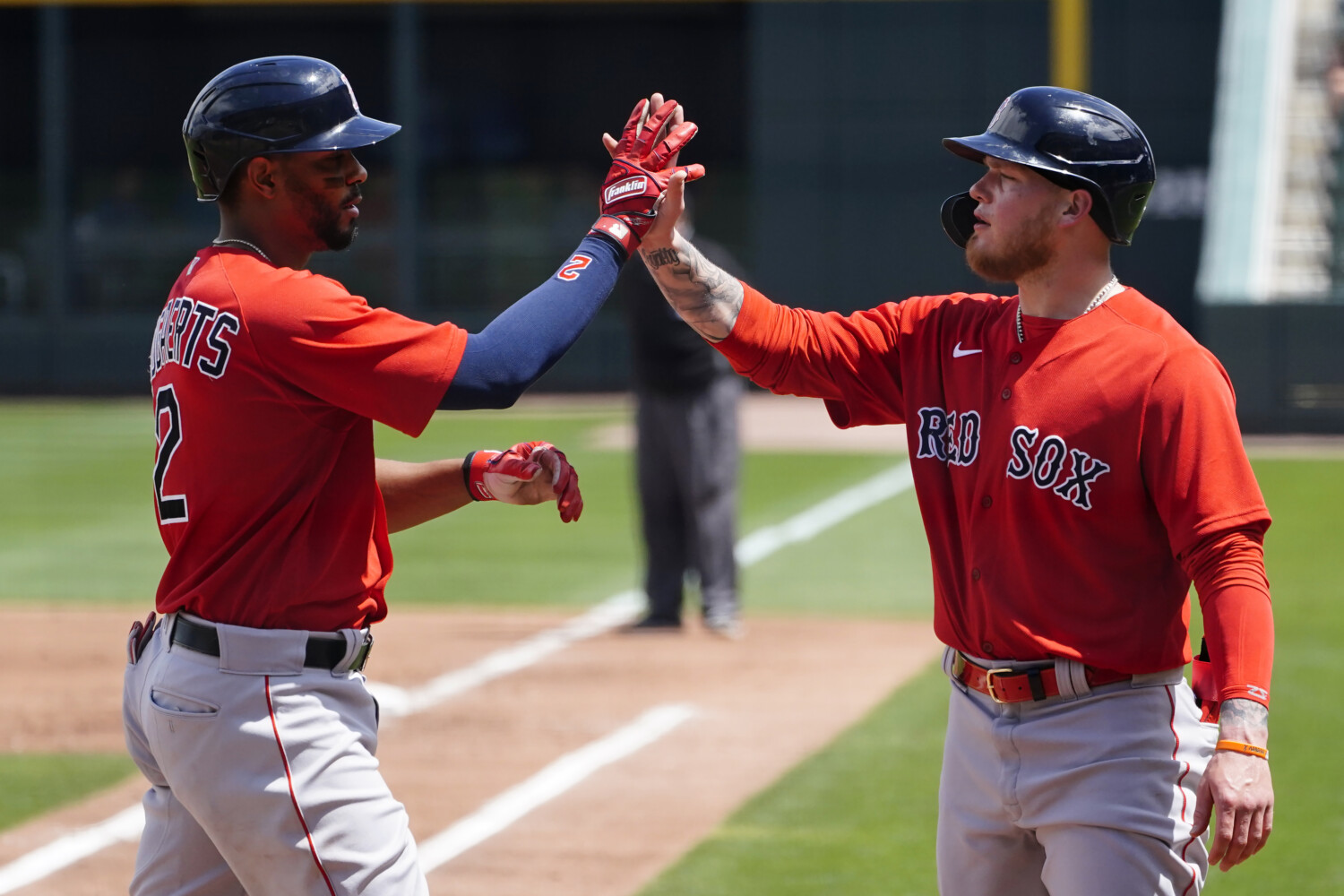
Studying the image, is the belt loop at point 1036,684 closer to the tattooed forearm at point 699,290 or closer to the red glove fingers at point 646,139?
the tattooed forearm at point 699,290

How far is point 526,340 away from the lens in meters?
3.55

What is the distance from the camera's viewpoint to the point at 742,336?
3982mm

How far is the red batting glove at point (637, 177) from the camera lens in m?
3.90

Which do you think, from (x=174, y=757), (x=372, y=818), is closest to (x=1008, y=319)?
(x=372, y=818)

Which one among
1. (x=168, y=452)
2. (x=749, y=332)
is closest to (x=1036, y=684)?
(x=749, y=332)

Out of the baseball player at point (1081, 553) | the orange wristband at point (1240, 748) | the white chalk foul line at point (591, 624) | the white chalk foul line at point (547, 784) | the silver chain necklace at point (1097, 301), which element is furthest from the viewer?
the white chalk foul line at point (591, 624)

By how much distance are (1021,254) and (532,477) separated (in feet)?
3.85

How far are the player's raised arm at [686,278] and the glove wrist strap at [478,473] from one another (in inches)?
22.0

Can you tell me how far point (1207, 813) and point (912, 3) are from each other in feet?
85.3

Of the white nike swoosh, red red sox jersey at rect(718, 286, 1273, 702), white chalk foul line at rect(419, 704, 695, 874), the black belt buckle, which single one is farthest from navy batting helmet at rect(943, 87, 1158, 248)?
white chalk foul line at rect(419, 704, 695, 874)

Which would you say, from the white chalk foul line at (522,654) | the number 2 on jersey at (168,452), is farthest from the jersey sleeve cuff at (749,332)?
the white chalk foul line at (522,654)

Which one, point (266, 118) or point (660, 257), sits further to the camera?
point (660, 257)

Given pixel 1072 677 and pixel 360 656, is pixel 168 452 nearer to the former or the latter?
pixel 360 656

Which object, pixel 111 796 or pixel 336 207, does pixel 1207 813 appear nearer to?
pixel 336 207
